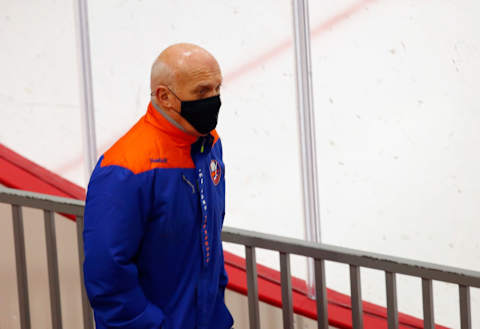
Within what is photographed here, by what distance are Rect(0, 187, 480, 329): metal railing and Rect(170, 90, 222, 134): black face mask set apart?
0.52 metres

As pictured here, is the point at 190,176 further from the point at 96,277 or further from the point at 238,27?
the point at 238,27

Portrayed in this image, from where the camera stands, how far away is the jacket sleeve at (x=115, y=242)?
1.57 m

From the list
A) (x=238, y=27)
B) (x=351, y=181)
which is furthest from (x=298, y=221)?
(x=238, y=27)

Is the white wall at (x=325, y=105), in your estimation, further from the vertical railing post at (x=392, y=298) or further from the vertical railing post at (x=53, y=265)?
the vertical railing post at (x=53, y=265)

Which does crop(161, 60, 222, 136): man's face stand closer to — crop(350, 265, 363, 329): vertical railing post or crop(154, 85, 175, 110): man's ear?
crop(154, 85, 175, 110): man's ear

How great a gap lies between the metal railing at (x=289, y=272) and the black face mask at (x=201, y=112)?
0.52m

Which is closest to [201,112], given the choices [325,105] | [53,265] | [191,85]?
[191,85]

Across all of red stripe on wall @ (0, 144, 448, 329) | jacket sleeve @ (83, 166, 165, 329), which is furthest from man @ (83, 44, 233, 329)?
red stripe on wall @ (0, 144, 448, 329)

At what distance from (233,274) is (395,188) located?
63 cm

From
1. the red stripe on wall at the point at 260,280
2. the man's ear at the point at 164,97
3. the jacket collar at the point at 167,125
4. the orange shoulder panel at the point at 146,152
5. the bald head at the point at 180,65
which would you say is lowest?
the red stripe on wall at the point at 260,280

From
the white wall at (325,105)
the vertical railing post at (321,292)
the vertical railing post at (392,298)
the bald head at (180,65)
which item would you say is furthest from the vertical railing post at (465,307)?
the bald head at (180,65)

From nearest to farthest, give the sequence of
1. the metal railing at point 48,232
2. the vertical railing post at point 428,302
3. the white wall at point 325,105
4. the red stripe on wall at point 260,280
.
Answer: the vertical railing post at point 428,302, the metal railing at point 48,232, the white wall at point 325,105, the red stripe on wall at point 260,280

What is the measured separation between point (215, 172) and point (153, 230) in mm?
226

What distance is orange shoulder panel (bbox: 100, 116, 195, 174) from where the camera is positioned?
62.9 inches
